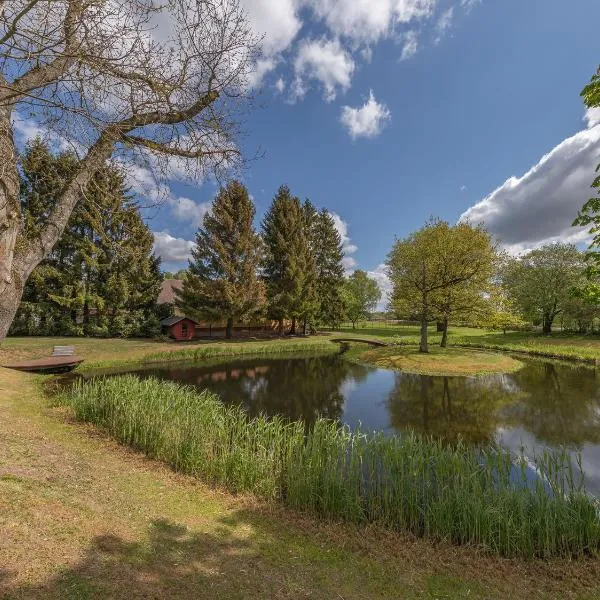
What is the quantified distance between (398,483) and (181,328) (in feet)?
101

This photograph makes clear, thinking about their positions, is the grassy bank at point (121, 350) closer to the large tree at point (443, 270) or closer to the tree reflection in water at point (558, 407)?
the large tree at point (443, 270)

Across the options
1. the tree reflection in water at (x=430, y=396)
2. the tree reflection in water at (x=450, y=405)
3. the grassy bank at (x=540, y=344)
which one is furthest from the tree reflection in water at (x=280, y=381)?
the grassy bank at (x=540, y=344)

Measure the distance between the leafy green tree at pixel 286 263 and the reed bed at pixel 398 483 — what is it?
95.4 ft

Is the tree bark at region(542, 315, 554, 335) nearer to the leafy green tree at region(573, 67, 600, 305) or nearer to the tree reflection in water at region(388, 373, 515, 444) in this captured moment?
the tree reflection in water at region(388, 373, 515, 444)

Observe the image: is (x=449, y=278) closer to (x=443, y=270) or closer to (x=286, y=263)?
(x=443, y=270)

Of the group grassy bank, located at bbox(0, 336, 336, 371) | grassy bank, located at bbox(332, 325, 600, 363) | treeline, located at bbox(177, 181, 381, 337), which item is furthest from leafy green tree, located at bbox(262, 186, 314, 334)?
grassy bank, located at bbox(332, 325, 600, 363)

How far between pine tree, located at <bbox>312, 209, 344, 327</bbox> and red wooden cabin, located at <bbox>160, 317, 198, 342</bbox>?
16.1m

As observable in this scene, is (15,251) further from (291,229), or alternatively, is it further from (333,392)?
(291,229)

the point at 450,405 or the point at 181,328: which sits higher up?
the point at 181,328

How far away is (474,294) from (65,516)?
84.3 ft

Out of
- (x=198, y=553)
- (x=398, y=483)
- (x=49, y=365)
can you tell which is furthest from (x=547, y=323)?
(x=49, y=365)

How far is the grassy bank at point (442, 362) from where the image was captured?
20594mm

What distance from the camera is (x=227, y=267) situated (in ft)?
107

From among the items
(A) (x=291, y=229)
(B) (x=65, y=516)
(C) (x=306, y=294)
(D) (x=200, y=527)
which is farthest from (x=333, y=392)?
(A) (x=291, y=229)
